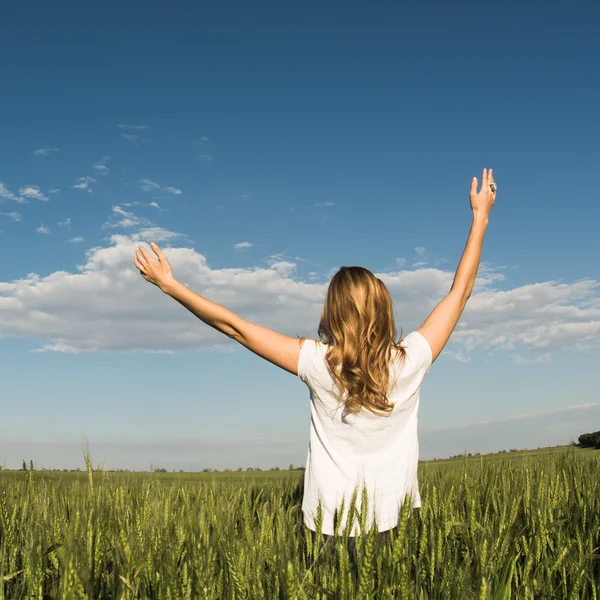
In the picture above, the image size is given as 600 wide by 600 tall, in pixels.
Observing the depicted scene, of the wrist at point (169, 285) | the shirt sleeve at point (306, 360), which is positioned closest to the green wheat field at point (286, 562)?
the shirt sleeve at point (306, 360)

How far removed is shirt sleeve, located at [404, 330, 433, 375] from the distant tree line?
372 inches

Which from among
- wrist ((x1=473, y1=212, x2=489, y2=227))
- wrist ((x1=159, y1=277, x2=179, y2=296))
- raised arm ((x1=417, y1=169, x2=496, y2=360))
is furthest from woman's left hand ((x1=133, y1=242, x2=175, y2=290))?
wrist ((x1=473, y1=212, x2=489, y2=227))

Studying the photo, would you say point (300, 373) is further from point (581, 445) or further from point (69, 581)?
point (581, 445)

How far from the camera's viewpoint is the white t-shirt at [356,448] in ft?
10.6

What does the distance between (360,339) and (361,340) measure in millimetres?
10

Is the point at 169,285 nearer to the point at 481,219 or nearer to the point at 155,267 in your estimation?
the point at 155,267

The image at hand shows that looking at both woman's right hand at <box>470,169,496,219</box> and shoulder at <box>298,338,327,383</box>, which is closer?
shoulder at <box>298,338,327,383</box>

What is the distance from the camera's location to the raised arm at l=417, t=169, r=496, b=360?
349 cm

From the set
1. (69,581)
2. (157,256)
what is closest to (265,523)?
(69,581)

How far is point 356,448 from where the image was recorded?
129 inches

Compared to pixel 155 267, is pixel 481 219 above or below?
above

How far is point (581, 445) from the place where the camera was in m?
12.0

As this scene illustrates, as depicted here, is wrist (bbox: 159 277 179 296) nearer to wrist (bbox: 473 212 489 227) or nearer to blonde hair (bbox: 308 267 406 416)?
blonde hair (bbox: 308 267 406 416)

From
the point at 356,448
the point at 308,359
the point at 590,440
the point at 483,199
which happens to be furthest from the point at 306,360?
the point at 590,440
